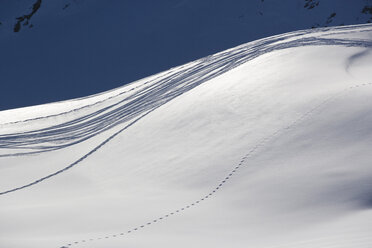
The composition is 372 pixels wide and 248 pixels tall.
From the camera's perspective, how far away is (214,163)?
11.3 feet

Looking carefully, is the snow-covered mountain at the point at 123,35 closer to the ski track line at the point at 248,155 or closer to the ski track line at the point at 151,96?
the ski track line at the point at 151,96

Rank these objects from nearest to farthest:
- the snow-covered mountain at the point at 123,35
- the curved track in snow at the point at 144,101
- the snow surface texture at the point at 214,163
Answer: the snow surface texture at the point at 214,163, the curved track in snow at the point at 144,101, the snow-covered mountain at the point at 123,35

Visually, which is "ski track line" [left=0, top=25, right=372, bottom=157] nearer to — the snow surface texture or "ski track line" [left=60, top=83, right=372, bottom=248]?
the snow surface texture

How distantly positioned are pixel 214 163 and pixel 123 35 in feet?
43.4

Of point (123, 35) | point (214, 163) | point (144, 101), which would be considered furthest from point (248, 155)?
point (123, 35)

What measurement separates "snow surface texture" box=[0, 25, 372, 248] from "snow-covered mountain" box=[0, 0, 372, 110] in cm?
886

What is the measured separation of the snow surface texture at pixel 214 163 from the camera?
8.28 feet

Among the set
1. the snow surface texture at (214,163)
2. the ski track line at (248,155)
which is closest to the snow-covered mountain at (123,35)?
the snow surface texture at (214,163)

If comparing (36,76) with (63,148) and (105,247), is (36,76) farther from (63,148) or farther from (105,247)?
(105,247)

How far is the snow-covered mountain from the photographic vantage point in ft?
47.5

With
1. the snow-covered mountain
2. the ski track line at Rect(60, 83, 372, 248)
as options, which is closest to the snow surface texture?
the ski track line at Rect(60, 83, 372, 248)

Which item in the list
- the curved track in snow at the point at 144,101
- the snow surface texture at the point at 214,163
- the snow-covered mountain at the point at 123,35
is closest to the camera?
the snow surface texture at the point at 214,163

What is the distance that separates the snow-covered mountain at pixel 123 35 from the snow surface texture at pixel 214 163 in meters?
8.86

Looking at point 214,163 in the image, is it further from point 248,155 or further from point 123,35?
point 123,35
